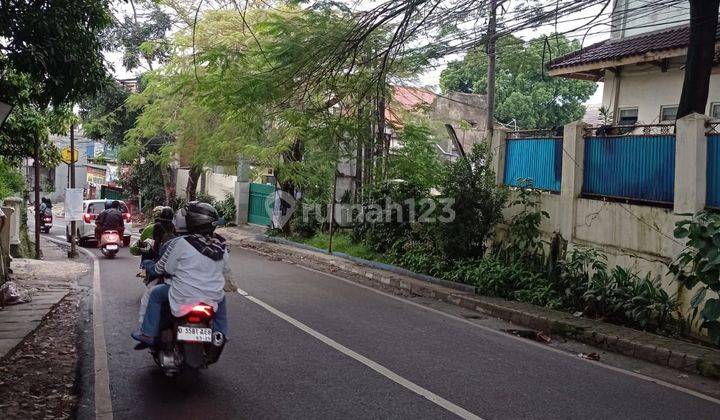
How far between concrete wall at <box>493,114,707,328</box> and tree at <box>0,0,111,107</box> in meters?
7.17

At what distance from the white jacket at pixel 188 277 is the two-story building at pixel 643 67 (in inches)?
400

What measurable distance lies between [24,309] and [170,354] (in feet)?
14.2

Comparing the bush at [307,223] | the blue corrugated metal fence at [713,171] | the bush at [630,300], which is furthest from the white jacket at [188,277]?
the bush at [307,223]

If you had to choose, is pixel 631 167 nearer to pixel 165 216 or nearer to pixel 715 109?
pixel 715 109

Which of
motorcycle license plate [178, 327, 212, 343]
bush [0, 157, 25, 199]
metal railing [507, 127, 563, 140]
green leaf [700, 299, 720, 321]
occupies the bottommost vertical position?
motorcycle license plate [178, 327, 212, 343]

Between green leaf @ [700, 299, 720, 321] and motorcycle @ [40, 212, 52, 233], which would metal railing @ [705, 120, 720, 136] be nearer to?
green leaf @ [700, 299, 720, 321]

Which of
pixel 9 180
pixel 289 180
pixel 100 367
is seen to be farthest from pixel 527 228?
pixel 9 180

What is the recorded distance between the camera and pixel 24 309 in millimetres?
8477

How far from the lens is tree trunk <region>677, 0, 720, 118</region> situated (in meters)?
8.82

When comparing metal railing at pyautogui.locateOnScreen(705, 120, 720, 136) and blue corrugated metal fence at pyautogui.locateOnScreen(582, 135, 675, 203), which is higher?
metal railing at pyautogui.locateOnScreen(705, 120, 720, 136)

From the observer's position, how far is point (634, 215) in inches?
360

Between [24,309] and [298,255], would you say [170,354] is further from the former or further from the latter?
[298,255]

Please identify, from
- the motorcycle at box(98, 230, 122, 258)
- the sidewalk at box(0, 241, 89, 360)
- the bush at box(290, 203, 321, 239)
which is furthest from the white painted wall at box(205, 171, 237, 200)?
the sidewalk at box(0, 241, 89, 360)

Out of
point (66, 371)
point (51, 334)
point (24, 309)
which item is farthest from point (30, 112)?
point (66, 371)
